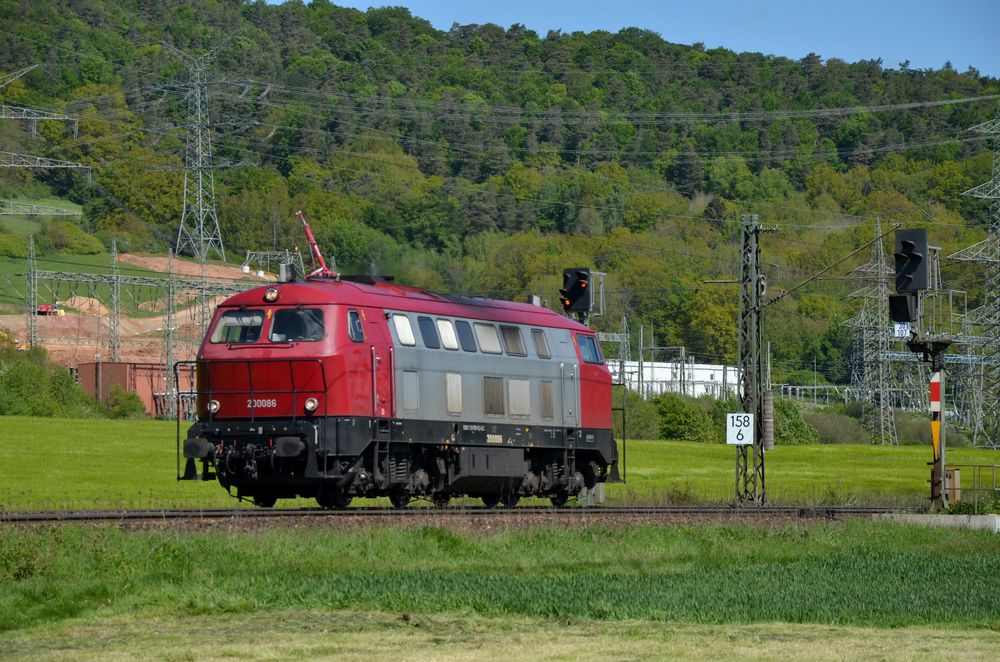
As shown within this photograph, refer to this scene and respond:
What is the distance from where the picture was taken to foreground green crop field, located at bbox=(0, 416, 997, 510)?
144 ft

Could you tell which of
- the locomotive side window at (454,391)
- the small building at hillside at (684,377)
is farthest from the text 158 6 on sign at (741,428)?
the small building at hillside at (684,377)

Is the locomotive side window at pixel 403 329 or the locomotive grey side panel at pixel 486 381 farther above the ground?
the locomotive side window at pixel 403 329

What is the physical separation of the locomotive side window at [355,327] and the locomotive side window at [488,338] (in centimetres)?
425

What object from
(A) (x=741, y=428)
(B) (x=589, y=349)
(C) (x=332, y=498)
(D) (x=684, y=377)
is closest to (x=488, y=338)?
(B) (x=589, y=349)

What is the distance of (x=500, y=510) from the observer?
1268 inches

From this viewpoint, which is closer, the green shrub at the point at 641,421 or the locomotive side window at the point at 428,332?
the locomotive side window at the point at 428,332

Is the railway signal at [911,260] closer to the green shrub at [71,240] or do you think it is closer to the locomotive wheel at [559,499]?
the locomotive wheel at [559,499]

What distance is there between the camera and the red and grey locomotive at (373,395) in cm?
2975

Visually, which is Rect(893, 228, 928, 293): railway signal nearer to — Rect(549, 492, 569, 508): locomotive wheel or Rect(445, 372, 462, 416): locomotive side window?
Rect(549, 492, 569, 508): locomotive wheel

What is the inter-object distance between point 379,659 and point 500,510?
1671 centimetres

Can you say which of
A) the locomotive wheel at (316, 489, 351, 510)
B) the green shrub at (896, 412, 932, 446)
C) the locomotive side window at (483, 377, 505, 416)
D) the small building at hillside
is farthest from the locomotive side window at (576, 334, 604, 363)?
the small building at hillside

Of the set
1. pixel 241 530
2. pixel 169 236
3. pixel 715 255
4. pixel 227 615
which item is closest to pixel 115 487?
pixel 241 530

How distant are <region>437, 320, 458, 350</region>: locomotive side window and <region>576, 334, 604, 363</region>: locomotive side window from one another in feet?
18.5

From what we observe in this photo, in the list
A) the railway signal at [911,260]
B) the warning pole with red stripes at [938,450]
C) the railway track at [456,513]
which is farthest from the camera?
the warning pole with red stripes at [938,450]
